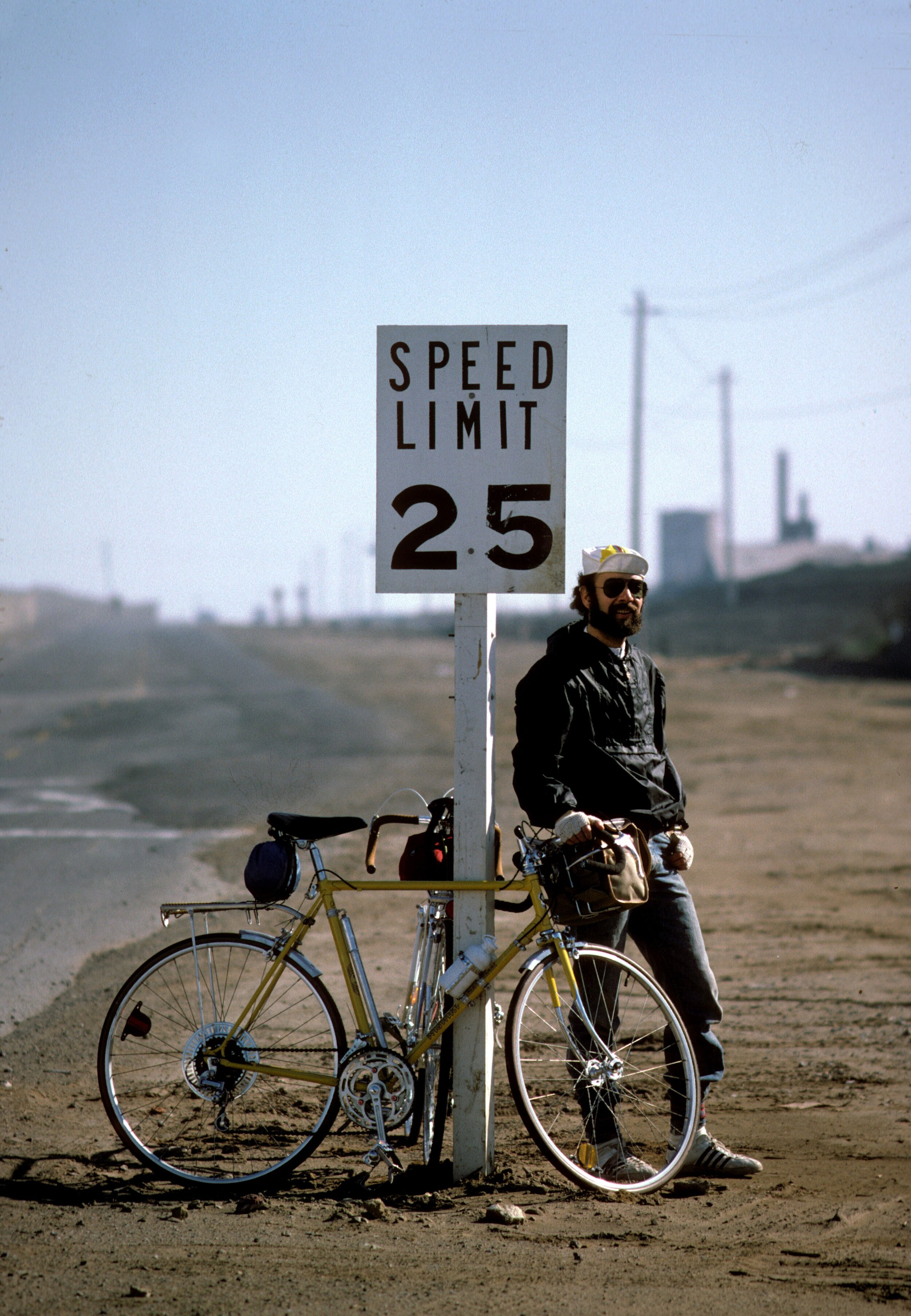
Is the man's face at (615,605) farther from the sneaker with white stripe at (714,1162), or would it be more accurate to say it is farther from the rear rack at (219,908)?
the sneaker with white stripe at (714,1162)

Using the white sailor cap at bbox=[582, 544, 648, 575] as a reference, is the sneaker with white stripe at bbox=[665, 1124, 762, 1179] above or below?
below

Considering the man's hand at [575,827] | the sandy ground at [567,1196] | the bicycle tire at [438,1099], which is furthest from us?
the bicycle tire at [438,1099]

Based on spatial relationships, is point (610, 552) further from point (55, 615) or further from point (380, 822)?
point (55, 615)

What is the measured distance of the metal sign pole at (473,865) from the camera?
178 inches

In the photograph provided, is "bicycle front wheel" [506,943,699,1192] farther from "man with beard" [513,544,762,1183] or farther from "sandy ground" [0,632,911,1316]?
"sandy ground" [0,632,911,1316]

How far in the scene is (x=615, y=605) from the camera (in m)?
4.74

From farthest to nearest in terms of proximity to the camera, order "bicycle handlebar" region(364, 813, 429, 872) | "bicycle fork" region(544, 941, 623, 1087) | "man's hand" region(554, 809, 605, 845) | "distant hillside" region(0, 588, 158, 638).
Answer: "distant hillside" region(0, 588, 158, 638) < "bicycle handlebar" region(364, 813, 429, 872) < "bicycle fork" region(544, 941, 623, 1087) < "man's hand" region(554, 809, 605, 845)

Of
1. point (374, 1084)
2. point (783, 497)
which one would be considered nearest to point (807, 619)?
point (783, 497)

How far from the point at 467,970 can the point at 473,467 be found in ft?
5.53

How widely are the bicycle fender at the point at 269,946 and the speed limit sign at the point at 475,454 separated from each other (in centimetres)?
129

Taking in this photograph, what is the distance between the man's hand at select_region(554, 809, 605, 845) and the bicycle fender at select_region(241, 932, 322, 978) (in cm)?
94

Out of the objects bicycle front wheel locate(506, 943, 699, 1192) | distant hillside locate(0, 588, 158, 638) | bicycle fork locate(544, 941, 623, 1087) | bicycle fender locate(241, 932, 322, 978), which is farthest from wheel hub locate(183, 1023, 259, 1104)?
distant hillside locate(0, 588, 158, 638)

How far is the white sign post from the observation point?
4621mm

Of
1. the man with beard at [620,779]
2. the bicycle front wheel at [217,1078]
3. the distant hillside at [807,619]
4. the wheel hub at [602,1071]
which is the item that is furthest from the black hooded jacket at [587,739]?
the distant hillside at [807,619]
